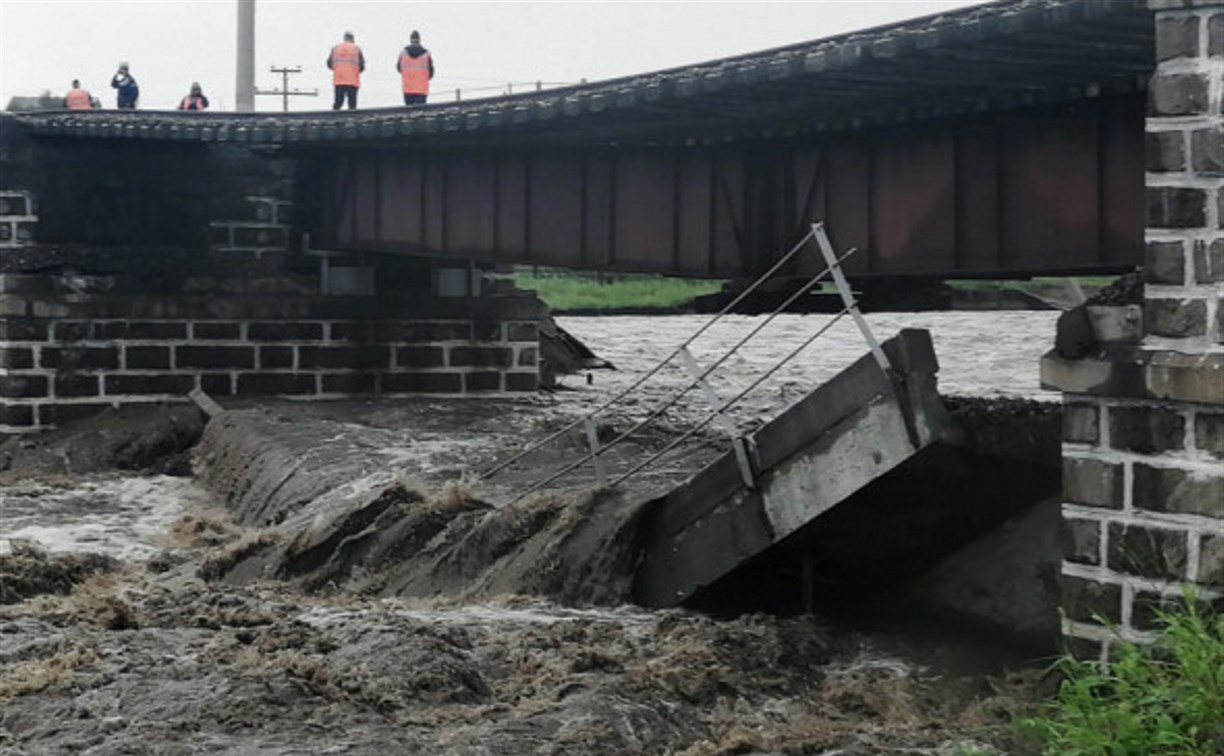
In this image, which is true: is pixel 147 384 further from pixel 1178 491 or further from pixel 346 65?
pixel 1178 491

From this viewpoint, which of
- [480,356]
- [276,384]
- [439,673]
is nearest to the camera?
[439,673]

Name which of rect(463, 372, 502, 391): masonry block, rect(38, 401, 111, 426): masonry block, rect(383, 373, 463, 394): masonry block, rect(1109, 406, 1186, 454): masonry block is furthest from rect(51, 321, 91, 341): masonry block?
rect(1109, 406, 1186, 454): masonry block

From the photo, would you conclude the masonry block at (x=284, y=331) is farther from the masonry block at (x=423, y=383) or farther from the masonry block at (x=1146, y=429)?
the masonry block at (x=1146, y=429)

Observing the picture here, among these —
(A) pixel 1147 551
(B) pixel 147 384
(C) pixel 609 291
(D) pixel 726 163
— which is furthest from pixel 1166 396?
(C) pixel 609 291

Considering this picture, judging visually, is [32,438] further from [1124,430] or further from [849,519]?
[1124,430]

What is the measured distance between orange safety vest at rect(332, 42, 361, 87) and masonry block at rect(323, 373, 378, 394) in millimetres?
6752

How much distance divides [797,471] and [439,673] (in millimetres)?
3516

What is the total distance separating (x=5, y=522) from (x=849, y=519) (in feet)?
32.8

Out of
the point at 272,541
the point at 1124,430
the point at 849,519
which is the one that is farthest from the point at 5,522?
the point at 1124,430

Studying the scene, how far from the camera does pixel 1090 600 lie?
901 cm

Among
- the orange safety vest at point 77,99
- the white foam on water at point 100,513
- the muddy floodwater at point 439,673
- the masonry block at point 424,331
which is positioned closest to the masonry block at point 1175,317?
the muddy floodwater at point 439,673

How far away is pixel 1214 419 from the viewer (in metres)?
8.50

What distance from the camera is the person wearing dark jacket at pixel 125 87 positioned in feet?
105

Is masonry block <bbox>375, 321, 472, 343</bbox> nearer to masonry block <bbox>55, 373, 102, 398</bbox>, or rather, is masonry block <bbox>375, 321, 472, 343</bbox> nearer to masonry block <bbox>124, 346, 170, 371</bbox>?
masonry block <bbox>124, 346, 170, 371</bbox>
